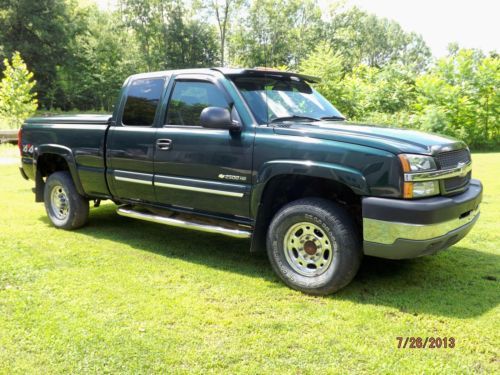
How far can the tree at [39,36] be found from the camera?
4003cm

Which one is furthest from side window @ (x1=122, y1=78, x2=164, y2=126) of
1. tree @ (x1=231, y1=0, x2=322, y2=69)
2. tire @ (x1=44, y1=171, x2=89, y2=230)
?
tree @ (x1=231, y1=0, x2=322, y2=69)

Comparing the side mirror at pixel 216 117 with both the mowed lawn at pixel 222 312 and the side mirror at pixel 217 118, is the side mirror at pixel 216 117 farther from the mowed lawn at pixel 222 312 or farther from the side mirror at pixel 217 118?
the mowed lawn at pixel 222 312

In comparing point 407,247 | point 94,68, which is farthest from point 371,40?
point 407,247

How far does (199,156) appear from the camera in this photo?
446 centimetres

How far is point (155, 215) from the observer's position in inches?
201

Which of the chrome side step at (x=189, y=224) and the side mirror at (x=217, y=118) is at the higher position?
the side mirror at (x=217, y=118)

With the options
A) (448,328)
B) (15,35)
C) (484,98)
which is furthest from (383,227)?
(15,35)

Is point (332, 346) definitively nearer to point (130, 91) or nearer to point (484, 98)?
point (130, 91)

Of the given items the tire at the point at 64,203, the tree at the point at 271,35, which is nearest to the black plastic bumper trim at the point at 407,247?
the tire at the point at 64,203

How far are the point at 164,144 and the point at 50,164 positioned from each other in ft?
8.40

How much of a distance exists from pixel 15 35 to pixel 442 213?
153 feet

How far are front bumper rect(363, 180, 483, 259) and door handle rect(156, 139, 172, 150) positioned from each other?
2.17 meters

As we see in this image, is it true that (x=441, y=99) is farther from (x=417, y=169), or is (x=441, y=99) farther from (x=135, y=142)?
(x=417, y=169)

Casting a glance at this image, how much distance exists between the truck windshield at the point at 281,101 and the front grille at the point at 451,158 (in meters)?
1.37
